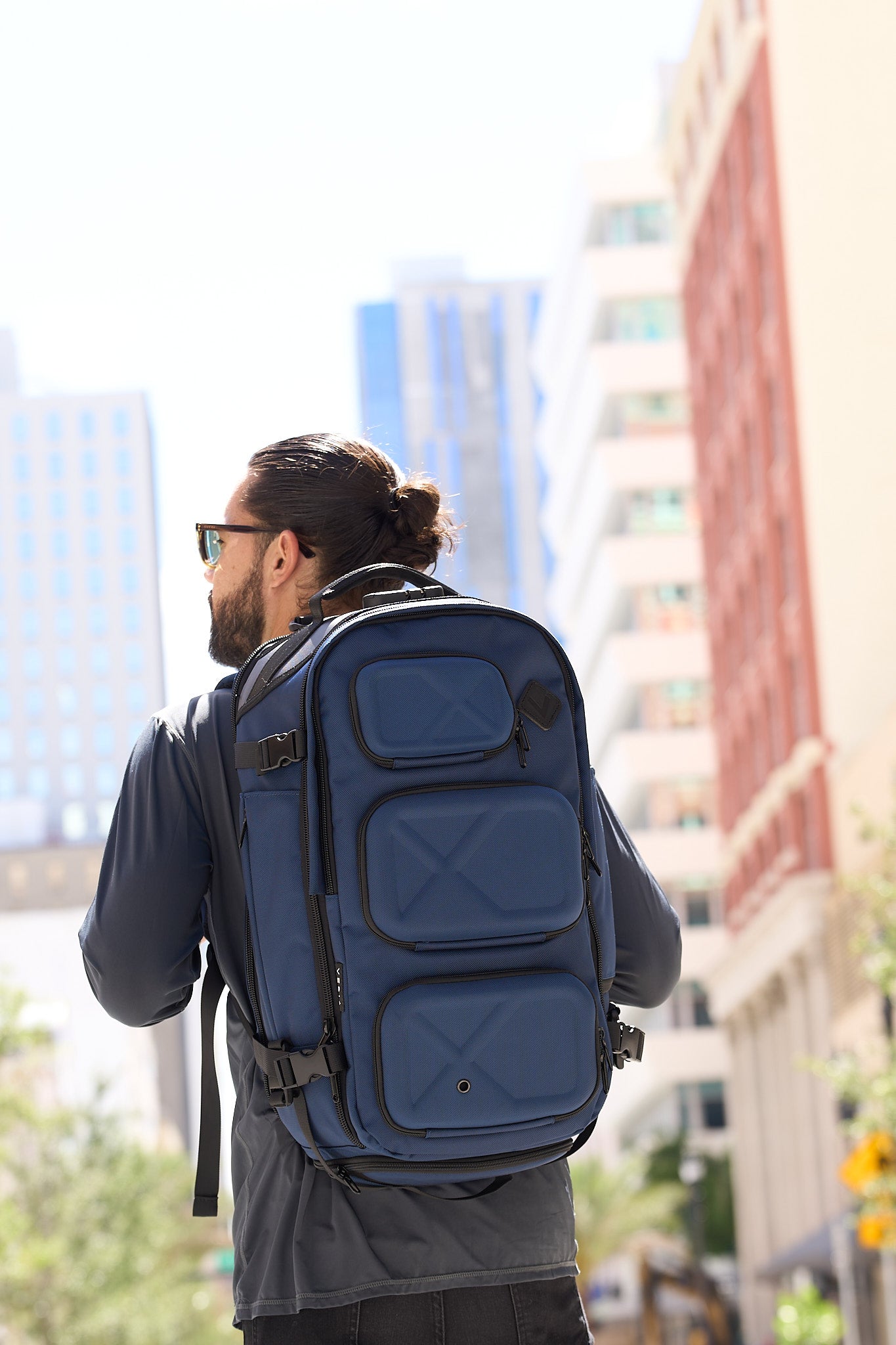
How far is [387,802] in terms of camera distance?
232 centimetres

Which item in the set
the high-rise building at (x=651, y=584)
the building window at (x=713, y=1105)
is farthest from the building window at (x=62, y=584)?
the building window at (x=713, y=1105)

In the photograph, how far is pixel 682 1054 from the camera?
67.4 meters

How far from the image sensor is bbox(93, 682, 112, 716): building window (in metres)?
120

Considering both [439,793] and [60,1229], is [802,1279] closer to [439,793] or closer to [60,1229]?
[60,1229]

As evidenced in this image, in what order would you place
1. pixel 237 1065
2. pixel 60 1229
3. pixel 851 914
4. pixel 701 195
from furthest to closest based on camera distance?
pixel 701 195 < pixel 851 914 < pixel 60 1229 < pixel 237 1065

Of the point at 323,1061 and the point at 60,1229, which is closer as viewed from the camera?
the point at 323,1061

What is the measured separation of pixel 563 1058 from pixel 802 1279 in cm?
4506

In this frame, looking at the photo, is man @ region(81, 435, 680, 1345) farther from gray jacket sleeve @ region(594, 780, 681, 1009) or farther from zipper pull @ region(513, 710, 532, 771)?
zipper pull @ region(513, 710, 532, 771)

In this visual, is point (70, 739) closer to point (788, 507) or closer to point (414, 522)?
point (788, 507)

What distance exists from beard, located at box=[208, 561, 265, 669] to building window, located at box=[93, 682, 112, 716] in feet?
392

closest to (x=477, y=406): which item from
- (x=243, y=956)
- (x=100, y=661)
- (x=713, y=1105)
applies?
(x=100, y=661)

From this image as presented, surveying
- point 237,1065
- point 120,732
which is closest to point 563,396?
point 120,732

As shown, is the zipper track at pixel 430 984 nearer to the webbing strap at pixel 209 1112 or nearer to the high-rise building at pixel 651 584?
the webbing strap at pixel 209 1112

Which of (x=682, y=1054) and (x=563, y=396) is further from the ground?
(x=563, y=396)
